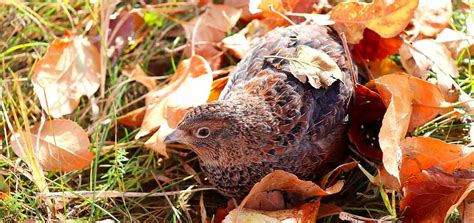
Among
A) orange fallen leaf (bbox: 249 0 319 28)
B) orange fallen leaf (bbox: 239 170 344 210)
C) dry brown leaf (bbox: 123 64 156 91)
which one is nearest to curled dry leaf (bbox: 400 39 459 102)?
orange fallen leaf (bbox: 249 0 319 28)

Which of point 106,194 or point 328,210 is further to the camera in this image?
point 106,194

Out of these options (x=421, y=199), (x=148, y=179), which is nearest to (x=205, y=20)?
(x=148, y=179)

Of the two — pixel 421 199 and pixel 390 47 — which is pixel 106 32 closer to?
pixel 390 47

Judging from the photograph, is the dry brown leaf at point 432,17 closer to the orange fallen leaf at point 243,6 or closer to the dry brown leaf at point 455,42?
the dry brown leaf at point 455,42

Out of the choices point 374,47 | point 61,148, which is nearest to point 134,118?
point 61,148

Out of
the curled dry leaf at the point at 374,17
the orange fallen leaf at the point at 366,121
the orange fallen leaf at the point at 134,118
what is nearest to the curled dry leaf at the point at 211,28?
the orange fallen leaf at the point at 134,118

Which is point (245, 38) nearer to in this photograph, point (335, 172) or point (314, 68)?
point (314, 68)

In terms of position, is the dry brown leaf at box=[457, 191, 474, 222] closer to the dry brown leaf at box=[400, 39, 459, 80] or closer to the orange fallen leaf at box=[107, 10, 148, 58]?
the dry brown leaf at box=[400, 39, 459, 80]
